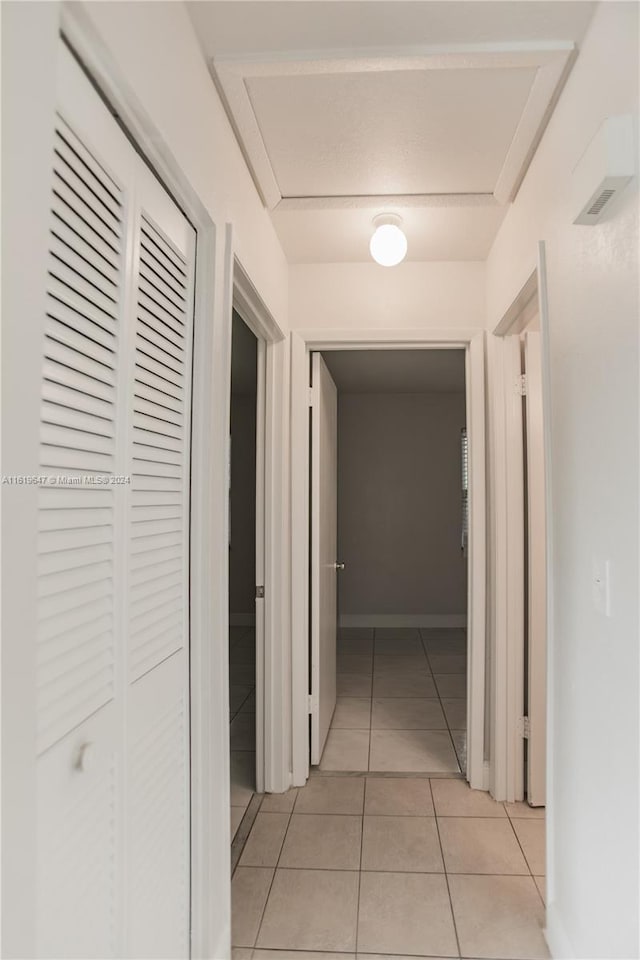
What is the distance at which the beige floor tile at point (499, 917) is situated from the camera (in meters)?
1.71

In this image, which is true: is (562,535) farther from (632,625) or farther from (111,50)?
(111,50)

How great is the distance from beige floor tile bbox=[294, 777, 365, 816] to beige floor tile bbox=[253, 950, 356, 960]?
81 centimetres

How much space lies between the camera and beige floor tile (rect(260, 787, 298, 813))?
8.34 feet

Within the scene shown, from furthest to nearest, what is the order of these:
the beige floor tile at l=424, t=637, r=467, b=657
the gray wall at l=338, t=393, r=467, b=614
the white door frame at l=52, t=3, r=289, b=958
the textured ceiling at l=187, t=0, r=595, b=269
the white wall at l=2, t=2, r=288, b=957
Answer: the gray wall at l=338, t=393, r=467, b=614
the beige floor tile at l=424, t=637, r=467, b=657
the white door frame at l=52, t=3, r=289, b=958
the textured ceiling at l=187, t=0, r=595, b=269
the white wall at l=2, t=2, r=288, b=957

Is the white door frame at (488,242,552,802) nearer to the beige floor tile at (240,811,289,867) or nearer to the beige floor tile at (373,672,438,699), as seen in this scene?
the beige floor tile at (240,811,289,867)

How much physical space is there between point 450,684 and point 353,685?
696 mm

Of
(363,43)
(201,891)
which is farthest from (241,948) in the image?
(363,43)

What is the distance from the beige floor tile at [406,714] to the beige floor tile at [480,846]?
40.4 inches

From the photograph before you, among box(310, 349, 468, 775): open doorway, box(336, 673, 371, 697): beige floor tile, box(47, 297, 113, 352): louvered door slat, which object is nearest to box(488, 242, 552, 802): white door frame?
box(336, 673, 371, 697): beige floor tile

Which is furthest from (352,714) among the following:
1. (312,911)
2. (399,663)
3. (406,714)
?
(312,911)

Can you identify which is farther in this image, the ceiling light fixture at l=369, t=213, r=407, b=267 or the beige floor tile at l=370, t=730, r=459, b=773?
the beige floor tile at l=370, t=730, r=459, b=773

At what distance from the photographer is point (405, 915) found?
6.13ft

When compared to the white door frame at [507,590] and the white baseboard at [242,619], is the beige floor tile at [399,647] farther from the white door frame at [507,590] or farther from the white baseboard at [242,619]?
the white door frame at [507,590]

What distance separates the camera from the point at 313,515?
2.90 metres
